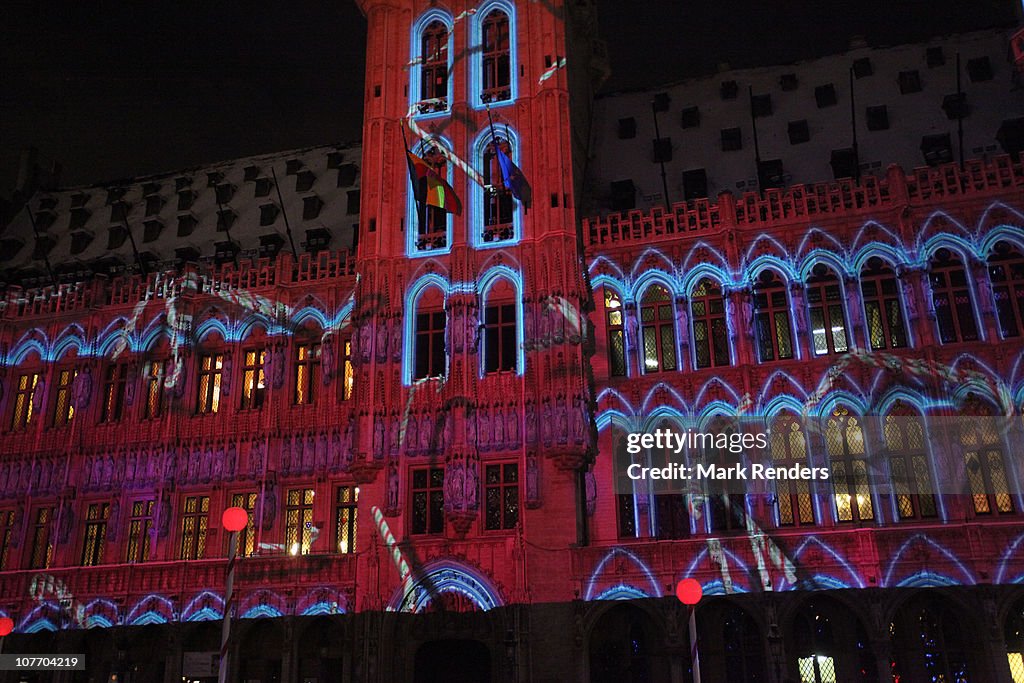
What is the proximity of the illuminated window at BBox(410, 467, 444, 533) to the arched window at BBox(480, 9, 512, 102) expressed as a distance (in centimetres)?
1444

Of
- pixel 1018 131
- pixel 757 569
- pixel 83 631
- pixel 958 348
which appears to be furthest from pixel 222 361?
pixel 1018 131

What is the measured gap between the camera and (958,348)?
29219 mm

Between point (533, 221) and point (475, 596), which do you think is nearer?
point (475, 596)

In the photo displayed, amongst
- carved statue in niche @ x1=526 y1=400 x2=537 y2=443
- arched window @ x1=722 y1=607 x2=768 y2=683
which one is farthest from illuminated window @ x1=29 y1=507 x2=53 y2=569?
arched window @ x1=722 y1=607 x2=768 y2=683

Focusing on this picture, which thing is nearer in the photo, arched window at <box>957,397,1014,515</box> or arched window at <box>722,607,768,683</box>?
arched window at <box>957,397,1014,515</box>

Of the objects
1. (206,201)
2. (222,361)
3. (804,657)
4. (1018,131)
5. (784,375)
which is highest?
(206,201)

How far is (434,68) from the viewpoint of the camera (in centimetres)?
3691

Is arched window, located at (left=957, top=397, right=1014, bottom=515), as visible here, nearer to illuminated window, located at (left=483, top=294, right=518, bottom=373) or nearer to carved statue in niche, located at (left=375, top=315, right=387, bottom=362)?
illuminated window, located at (left=483, top=294, right=518, bottom=373)

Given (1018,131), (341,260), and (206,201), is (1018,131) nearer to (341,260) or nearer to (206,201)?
(341,260)

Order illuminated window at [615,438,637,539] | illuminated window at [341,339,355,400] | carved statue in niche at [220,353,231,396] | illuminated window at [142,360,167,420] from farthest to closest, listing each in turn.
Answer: illuminated window at [142,360,167,420], carved statue in niche at [220,353,231,396], illuminated window at [341,339,355,400], illuminated window at [615,438,637,539]

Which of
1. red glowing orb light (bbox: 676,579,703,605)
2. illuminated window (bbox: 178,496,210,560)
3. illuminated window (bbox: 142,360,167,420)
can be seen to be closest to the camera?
red glowing orb light (bbox: 676,579,703,605)

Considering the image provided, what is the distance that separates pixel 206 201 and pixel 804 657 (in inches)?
1295

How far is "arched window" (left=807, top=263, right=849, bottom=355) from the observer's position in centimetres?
3066

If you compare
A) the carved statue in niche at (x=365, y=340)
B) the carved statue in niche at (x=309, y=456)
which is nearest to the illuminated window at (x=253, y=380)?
the carved statue in niche at (x=309, y=456)
